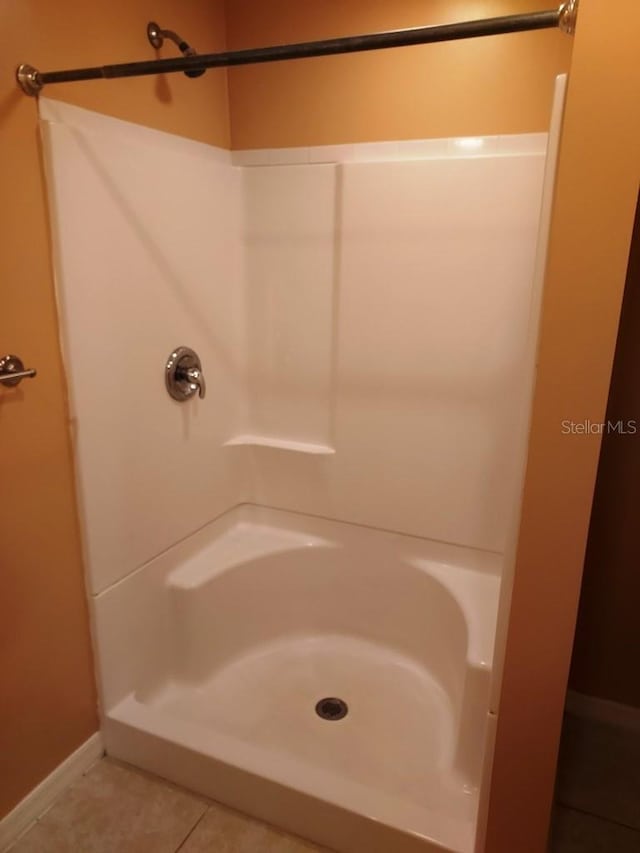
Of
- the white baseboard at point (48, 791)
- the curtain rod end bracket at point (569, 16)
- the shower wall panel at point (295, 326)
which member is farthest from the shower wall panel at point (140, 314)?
the curtain rod end bracket at point (569, 16)

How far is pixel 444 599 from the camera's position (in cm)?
185

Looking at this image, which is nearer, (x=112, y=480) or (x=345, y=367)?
(x=112, y=480)

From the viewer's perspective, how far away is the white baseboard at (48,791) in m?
1.40

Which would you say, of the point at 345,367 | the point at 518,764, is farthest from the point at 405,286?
the point at 518,764

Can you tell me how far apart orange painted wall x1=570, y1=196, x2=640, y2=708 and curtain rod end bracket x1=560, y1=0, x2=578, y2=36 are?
28.4 inches

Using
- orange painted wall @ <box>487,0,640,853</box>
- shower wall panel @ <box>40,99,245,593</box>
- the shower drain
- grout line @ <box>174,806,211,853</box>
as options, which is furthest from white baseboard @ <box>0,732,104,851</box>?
orange painted wall @ <box>487,0,640,853</box>

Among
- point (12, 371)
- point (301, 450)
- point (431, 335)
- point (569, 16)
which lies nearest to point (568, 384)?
point (569, 16)

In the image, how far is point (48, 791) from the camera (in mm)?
1500

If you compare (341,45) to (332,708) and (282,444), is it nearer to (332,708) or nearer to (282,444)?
(282,444)

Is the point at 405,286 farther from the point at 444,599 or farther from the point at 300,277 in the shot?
the point at 444,599

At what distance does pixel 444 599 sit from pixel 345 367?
2.76ft

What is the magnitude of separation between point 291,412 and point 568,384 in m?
1.27

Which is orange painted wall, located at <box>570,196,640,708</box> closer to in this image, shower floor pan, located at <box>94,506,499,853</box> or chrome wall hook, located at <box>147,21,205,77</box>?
shower floor pan, located at <box>94,506,499,853</box>

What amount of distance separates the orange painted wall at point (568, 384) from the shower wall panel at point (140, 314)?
3.57ft
